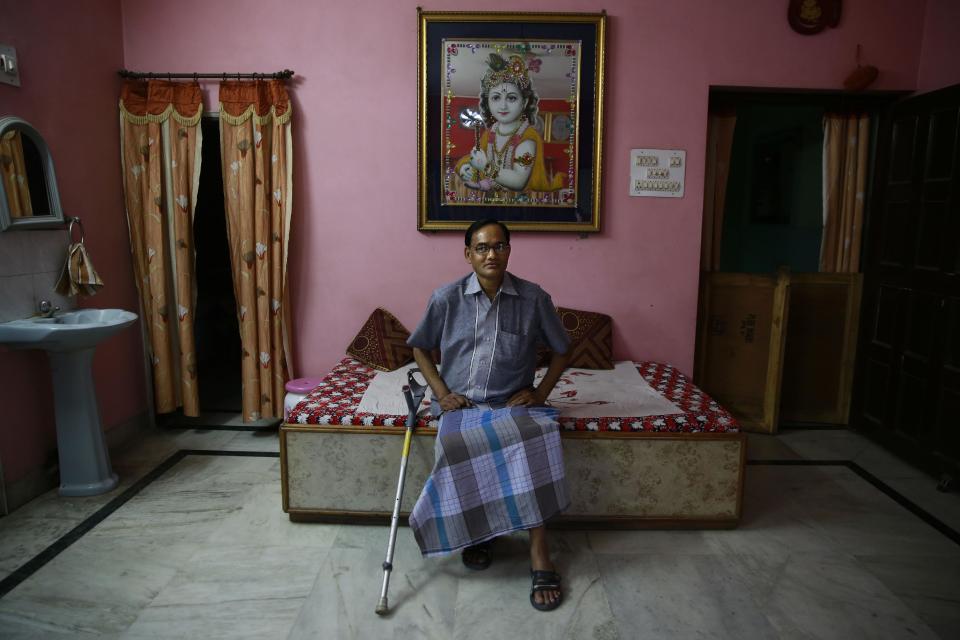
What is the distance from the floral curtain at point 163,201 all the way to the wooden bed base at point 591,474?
152 cm

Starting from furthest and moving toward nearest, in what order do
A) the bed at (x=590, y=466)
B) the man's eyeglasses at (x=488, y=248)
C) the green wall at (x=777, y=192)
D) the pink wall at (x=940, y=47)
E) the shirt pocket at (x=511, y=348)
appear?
the green wall at (x=777, y=192) < the pink wall at (x=940, y=47) < the bed at (x=590, y=466) < the shirt pocket at (x=511, y=348) < the man's eyeglasses at (x=488, y=248)

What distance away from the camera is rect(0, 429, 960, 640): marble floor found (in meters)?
2.19

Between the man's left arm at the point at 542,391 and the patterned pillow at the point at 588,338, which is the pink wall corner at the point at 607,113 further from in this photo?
the man's left arm at the point at 542,391

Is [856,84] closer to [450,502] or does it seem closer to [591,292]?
[591,292]

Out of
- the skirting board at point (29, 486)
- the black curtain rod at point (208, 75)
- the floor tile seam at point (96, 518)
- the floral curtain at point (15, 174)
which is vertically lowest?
the floor tile seam at point (96, 518)

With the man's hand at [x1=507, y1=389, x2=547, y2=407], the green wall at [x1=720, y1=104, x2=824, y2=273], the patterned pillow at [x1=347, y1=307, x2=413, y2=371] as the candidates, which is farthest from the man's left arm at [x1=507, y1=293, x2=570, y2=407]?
the green wall at [x1=720, y1=104, x2=824, y2=273]

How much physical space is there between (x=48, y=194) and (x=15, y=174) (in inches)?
8.6

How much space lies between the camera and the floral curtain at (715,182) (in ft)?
13.1

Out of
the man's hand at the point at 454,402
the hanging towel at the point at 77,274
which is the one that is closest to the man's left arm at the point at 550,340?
the man's hand at the point at 454,402

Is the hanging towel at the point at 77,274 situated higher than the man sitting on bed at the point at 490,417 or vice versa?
the hanging towel at the point at 77,274

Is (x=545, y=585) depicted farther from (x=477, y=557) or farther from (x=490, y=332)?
(x=490, y=332)

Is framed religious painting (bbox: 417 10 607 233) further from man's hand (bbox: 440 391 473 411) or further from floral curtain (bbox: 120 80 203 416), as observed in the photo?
man's hand (bbox: 440 391 473 411)

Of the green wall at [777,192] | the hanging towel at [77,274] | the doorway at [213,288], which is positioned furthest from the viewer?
the doorway at [213,288]

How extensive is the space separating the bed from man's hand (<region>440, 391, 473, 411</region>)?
8.1 inches
